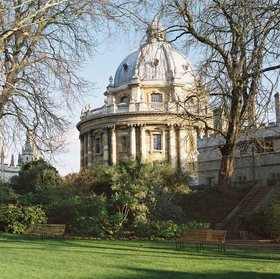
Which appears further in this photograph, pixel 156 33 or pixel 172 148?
pixel 172 148

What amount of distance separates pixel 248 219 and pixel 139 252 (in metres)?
8.13

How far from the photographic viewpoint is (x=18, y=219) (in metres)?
21.3

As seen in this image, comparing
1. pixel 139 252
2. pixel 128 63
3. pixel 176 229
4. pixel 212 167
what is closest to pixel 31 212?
pixel 176 229

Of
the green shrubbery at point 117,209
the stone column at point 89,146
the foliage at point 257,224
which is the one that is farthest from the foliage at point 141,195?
the stone column at point 89,146

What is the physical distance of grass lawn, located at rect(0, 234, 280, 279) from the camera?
9648mm

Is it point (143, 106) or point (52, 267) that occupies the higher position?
point (143, 106)

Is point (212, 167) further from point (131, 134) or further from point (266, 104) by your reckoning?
point (266, 104)

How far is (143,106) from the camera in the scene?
53.2 m

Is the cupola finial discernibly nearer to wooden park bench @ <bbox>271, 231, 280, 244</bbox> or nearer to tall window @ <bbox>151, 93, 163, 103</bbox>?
wooden park bench @ <bbox>271, 231, 280, 244</bbox>

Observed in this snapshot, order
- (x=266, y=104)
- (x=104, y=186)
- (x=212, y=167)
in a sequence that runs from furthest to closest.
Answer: (x=212, y=167) < (x=104, y=186) < (x=266, y=104)

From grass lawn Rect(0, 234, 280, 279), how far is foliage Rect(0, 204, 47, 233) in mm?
5876

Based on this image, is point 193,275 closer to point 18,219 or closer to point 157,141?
point 18,219

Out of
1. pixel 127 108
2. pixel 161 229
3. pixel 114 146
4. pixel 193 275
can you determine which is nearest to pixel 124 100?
pixel 127 108

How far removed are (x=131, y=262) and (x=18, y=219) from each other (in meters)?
11.2
